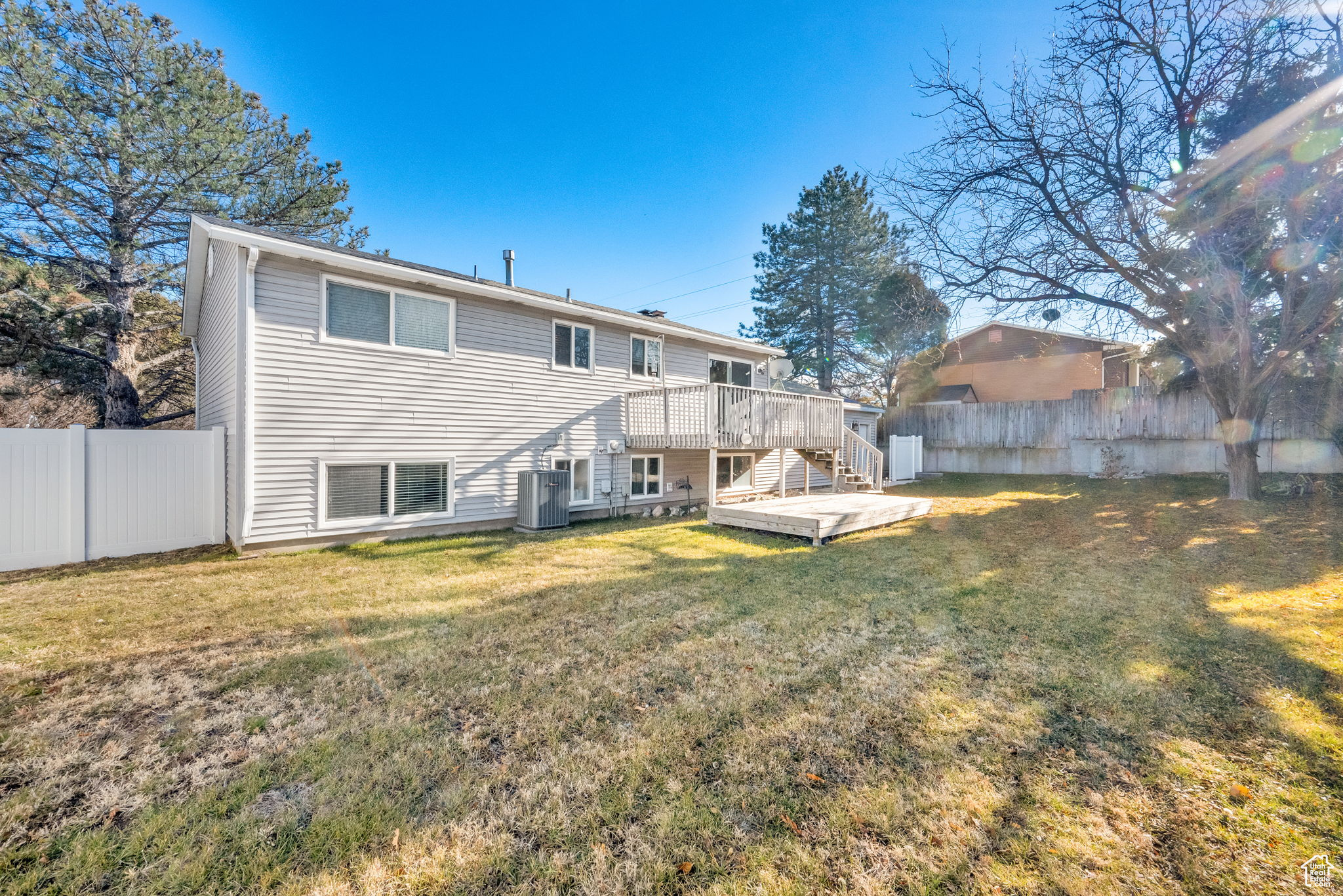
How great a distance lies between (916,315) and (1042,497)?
603 cm

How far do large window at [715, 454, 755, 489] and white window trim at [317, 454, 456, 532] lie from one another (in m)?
6.74

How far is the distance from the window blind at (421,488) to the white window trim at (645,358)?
15.0 feet

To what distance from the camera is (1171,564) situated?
6.46 meters

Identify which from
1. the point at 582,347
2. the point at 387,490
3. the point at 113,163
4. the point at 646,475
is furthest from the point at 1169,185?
the point at 113,163

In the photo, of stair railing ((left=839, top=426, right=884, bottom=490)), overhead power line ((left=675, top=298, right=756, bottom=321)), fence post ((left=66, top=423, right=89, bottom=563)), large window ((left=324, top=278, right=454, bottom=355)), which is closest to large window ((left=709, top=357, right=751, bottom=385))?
stair railing ((left=839, top=426, right=884, bottom=490))

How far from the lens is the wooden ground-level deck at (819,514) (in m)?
8.27

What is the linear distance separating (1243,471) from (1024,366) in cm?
1531

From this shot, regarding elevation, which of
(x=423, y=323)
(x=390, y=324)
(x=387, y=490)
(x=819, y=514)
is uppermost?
(x=423, y=323)

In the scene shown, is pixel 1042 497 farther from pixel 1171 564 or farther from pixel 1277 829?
pixel 1277 829

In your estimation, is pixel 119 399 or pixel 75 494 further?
pixel 119 399

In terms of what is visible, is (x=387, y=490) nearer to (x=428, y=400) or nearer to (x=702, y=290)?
(x=428, y=400)

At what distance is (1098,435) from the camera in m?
15.7

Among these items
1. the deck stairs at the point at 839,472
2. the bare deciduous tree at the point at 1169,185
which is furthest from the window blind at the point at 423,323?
the bare deciduous tree at the point at 1169,185

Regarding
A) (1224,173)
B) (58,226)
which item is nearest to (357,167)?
(58,226)
